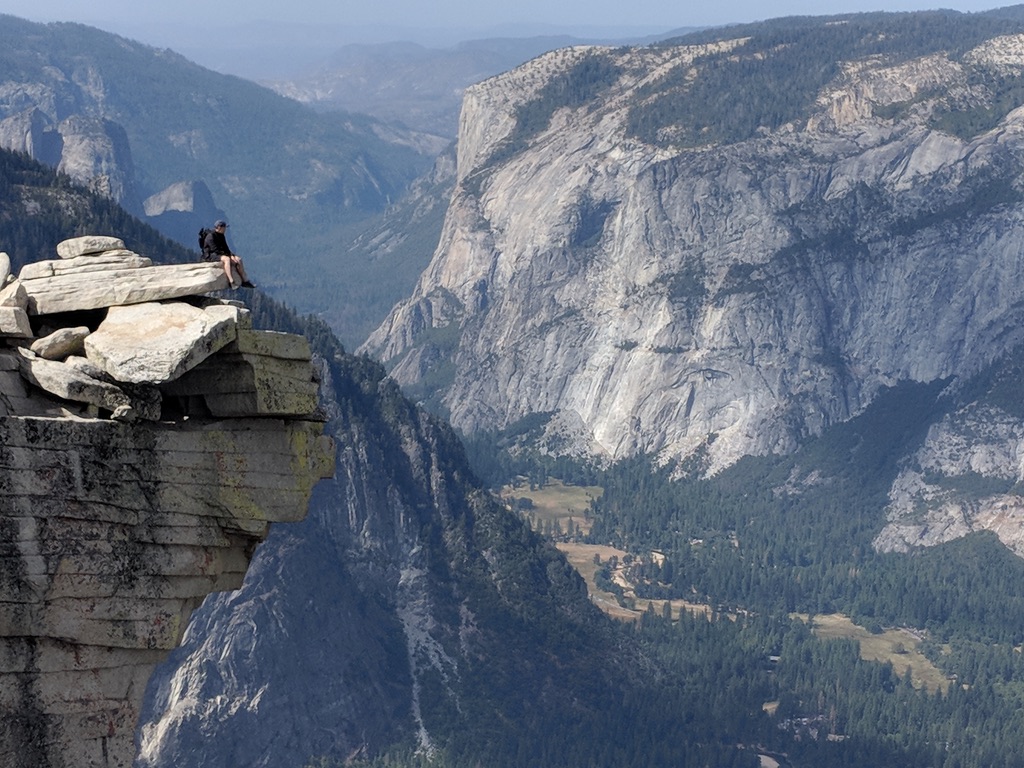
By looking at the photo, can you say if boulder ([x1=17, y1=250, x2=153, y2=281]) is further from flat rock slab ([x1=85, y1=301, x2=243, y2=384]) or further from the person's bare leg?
flat rock slab ([x1=85, y1=301, x2=243, y2=384])

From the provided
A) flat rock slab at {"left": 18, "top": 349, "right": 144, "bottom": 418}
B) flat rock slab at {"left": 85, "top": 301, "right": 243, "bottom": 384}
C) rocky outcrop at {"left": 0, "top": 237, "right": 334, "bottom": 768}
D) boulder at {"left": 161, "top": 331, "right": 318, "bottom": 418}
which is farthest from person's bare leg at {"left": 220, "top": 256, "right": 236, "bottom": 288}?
flat rock slab at {"left": 18, "top": 349, "right": 144, "bottom": 418}

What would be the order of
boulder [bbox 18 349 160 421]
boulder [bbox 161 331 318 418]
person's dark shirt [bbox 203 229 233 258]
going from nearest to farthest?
boulder [bbox 18 349 160 421] < boulder [bbox 161 331 318 418] < person's dark shirt [bbox 203 229 233 258]

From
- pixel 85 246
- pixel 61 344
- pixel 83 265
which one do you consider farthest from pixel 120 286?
pixel 85 246

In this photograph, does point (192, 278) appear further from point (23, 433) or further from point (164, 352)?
point (23, 433)

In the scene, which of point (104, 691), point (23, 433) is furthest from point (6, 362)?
point (104, 691)

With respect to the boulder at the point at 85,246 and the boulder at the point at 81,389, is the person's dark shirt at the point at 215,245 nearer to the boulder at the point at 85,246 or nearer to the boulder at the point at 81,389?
the boulder at the point at 85,246

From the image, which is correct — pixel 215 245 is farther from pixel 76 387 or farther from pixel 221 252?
pixel 76 387
